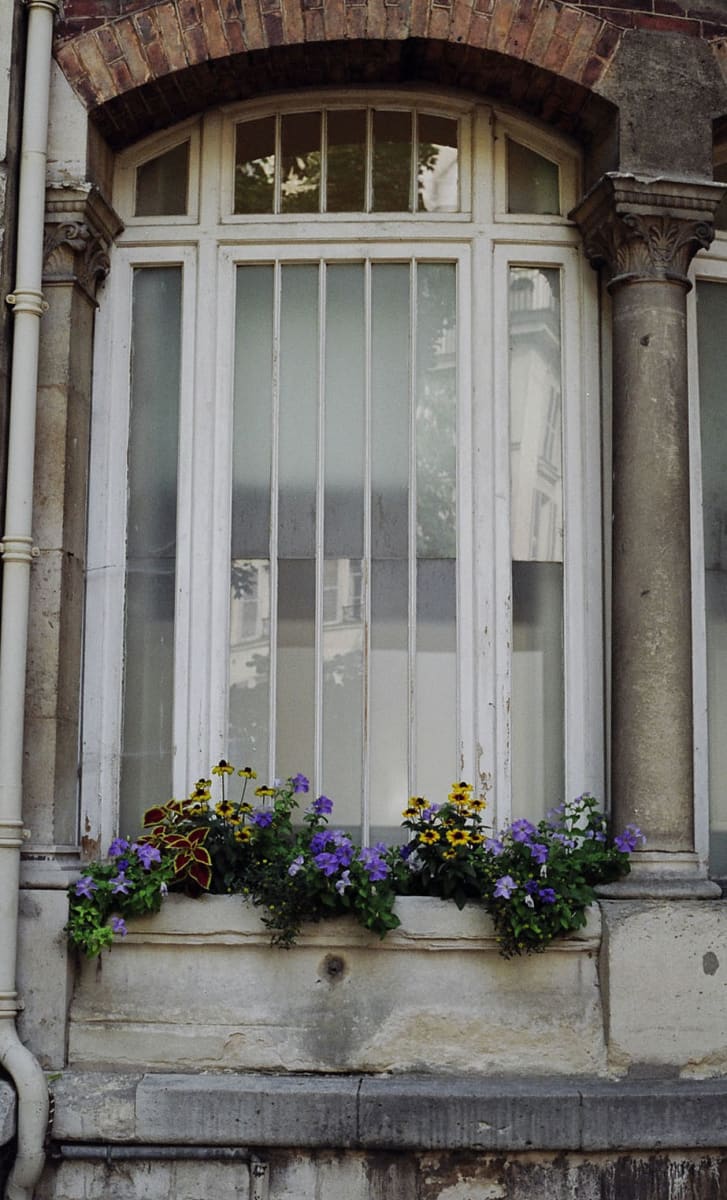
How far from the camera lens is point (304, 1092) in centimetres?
560

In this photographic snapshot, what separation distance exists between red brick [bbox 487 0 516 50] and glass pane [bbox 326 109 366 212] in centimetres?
71

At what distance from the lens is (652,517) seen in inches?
242

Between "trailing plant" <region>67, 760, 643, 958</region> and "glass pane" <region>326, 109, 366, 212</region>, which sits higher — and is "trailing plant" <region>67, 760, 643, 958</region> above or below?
below

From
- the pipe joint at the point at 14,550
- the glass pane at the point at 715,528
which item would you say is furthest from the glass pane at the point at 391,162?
the pipe joint at the point at 14,550

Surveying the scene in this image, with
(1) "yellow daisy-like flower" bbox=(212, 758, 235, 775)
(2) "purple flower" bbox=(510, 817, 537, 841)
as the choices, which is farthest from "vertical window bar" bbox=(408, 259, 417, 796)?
(1) "yellow daisy-like flower" bbox=(212, 758, 235, 775)

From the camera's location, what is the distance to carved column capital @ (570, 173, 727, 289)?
625 centimetres

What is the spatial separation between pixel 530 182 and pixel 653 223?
2.35 ft

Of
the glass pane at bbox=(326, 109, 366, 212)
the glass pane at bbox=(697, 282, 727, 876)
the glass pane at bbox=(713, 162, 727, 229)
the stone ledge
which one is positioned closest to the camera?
the stone ledge

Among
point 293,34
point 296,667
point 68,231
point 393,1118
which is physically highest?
point 293,34

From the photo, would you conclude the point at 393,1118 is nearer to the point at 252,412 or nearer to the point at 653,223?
the point at 252,412

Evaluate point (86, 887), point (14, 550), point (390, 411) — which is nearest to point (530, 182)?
point (390, 411)

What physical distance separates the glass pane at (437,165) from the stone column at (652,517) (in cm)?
63

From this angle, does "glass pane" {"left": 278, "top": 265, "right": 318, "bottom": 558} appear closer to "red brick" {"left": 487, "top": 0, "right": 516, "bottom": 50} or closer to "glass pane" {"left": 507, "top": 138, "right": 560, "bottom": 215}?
"glass pane" {"left": 507, "top": 138, "right": 560, "bottom": 215}

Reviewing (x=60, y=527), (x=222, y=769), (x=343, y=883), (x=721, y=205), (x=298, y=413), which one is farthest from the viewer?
(x=721, y=205)
